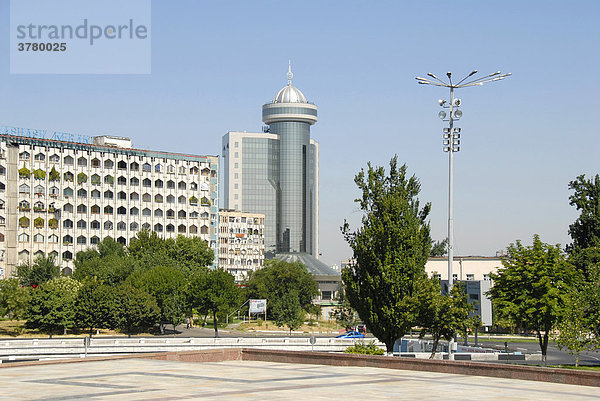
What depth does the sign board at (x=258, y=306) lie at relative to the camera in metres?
125

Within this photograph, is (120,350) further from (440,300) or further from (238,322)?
(238,322)

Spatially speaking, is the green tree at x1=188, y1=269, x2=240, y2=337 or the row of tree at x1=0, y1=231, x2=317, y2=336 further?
the green tree at x1=188, y1=269, x2=240, y2=337

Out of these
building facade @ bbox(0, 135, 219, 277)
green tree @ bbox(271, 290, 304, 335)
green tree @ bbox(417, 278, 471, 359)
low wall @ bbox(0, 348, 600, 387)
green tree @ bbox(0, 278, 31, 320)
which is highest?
building facade @ bbox(0, 135, 219, 277)

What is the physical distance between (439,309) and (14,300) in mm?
64001

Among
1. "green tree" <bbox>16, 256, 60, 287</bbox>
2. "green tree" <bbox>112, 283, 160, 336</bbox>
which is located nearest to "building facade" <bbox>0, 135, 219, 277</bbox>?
"green tree" <bbox>16, 256, 60, 287</bbox>

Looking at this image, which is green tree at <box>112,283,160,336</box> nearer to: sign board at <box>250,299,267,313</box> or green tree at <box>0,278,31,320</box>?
green tree at <box>0,278,31,320</box>

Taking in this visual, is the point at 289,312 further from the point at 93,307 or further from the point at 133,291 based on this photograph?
the point at 93,307

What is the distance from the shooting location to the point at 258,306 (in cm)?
12531

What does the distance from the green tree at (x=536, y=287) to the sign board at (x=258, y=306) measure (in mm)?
78570

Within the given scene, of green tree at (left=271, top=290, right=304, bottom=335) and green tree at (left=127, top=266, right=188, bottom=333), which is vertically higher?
green tree at (left=127, top=266, right=188, bottom=333)

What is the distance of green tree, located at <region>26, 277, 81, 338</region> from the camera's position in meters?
86.0

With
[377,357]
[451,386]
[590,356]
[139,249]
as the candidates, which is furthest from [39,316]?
[451,386]

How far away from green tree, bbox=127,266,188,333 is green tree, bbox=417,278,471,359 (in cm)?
5803

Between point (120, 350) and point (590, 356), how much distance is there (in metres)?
41.9
